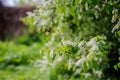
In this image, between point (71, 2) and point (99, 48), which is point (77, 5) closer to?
point (71, 2)

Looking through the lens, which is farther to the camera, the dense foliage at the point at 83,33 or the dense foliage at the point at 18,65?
the dense foliage at the point at 18,65

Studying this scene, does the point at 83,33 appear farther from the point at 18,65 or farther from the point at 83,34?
the point at 18,65

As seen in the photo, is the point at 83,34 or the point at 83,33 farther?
the point at 83,33

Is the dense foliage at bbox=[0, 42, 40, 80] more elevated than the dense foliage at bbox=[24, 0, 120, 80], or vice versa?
the dense foliage at bbox=[0, 42, 40, 80]

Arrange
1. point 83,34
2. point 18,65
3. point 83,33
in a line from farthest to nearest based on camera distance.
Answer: point 18,65 < point 83,33 < point 83,34

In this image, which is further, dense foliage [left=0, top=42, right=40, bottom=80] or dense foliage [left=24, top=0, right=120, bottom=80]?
dense foliage [left=0, top=42, right=40, bottom=80]

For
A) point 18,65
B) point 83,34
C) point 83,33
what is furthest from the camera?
point 18,65

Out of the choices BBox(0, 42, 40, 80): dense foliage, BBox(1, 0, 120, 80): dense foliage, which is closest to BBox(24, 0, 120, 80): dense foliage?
BBox(1, 0, 120, 80): dense foliage

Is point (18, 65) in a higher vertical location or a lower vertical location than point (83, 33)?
higher

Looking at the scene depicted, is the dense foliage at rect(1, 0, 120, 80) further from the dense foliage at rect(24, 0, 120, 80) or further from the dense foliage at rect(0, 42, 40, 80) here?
the dense foliage at rect(0, 42, 40, 80)

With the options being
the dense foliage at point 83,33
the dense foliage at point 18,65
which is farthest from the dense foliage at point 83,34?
the dense foliage at point 18,65

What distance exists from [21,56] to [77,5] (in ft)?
14.6

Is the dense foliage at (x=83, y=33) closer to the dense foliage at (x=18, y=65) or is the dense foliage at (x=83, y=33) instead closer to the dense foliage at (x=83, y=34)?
the dense foliage at (x=83, y=34)

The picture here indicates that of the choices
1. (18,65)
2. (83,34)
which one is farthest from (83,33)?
(18,65)
